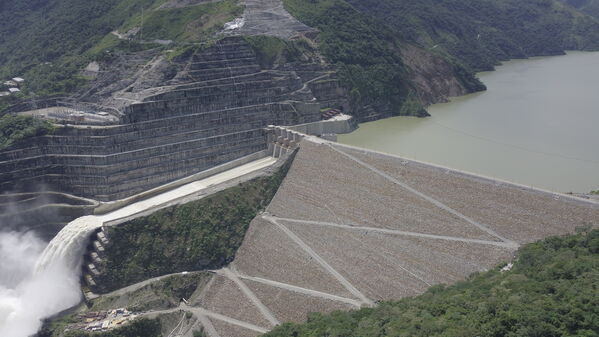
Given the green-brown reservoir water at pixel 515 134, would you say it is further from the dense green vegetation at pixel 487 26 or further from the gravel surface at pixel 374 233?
the dense green vegetation at pixel 487 26

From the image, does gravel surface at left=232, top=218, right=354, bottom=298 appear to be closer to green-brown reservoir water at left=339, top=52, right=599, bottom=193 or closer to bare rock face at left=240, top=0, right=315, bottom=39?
green-brown reservoir water at left=339, top=52, right=599, bottom=193

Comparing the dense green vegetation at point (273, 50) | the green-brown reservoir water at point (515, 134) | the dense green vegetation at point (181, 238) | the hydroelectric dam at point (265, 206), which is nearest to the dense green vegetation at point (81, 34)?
the dense green vegetation at point (273, 50)

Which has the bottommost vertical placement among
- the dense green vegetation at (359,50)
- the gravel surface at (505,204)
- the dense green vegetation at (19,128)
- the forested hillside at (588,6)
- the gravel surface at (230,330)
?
the gravel surface at (230,330)

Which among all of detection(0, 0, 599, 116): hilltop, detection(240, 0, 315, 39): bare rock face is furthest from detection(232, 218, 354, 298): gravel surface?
detection(240, 0, 315, 39): bare rock face

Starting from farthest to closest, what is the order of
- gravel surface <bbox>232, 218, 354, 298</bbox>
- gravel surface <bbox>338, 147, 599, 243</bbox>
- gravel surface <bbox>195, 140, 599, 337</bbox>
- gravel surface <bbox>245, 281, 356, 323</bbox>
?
gravel surface <bbox>232, 218, 354, 298</bbox> < gravel surface <bbox>245, 281, 356, 323</bbox> < gravel surface <bbox>195, 140, 599, 337</bbox> < gravel surface <bbox>338, 147, 599, 243</bbox>

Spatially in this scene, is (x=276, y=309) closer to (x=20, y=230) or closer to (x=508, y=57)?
(x=20, y=230)
